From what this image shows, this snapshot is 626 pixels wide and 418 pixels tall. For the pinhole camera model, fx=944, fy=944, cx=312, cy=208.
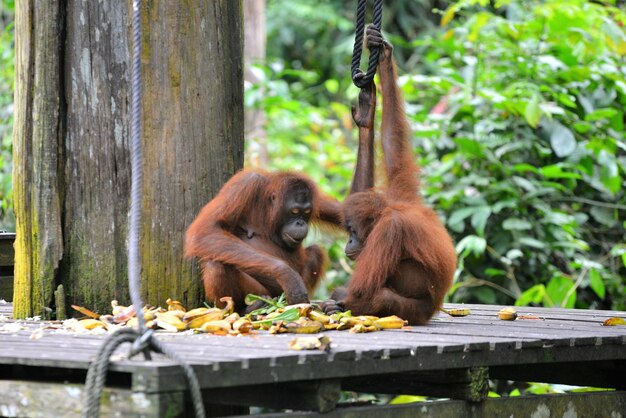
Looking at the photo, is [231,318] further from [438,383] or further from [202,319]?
[438,383]

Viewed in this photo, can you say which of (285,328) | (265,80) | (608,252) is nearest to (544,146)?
(608,252)

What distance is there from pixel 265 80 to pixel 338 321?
4.81m

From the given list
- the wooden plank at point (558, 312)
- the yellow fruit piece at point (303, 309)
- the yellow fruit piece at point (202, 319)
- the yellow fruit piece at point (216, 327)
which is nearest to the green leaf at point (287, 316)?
the yellow fruit piece at point (303, 309)

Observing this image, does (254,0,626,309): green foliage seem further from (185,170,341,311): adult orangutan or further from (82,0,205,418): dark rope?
(82,0,205,418): dark rope

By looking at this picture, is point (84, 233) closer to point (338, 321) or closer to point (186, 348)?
point (338, 321)

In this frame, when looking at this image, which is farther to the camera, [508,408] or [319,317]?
[319,317]

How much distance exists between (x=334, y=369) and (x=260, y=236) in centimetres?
177

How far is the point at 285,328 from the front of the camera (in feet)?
11.4

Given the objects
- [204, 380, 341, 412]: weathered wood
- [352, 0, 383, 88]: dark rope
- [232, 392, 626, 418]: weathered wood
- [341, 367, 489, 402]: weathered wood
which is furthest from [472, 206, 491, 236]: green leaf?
[204, 380, 341, 412]: weathered wood

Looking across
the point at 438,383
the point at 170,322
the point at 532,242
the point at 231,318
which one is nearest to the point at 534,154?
the point at 532,242

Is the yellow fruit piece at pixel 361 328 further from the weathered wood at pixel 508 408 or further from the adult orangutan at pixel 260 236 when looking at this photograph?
the adult orangutan at pixel 260 236

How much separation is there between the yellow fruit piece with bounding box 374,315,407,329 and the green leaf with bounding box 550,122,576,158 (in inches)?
137

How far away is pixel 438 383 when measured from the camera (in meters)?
3.50

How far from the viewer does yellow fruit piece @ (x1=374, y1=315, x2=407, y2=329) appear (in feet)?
12.2
